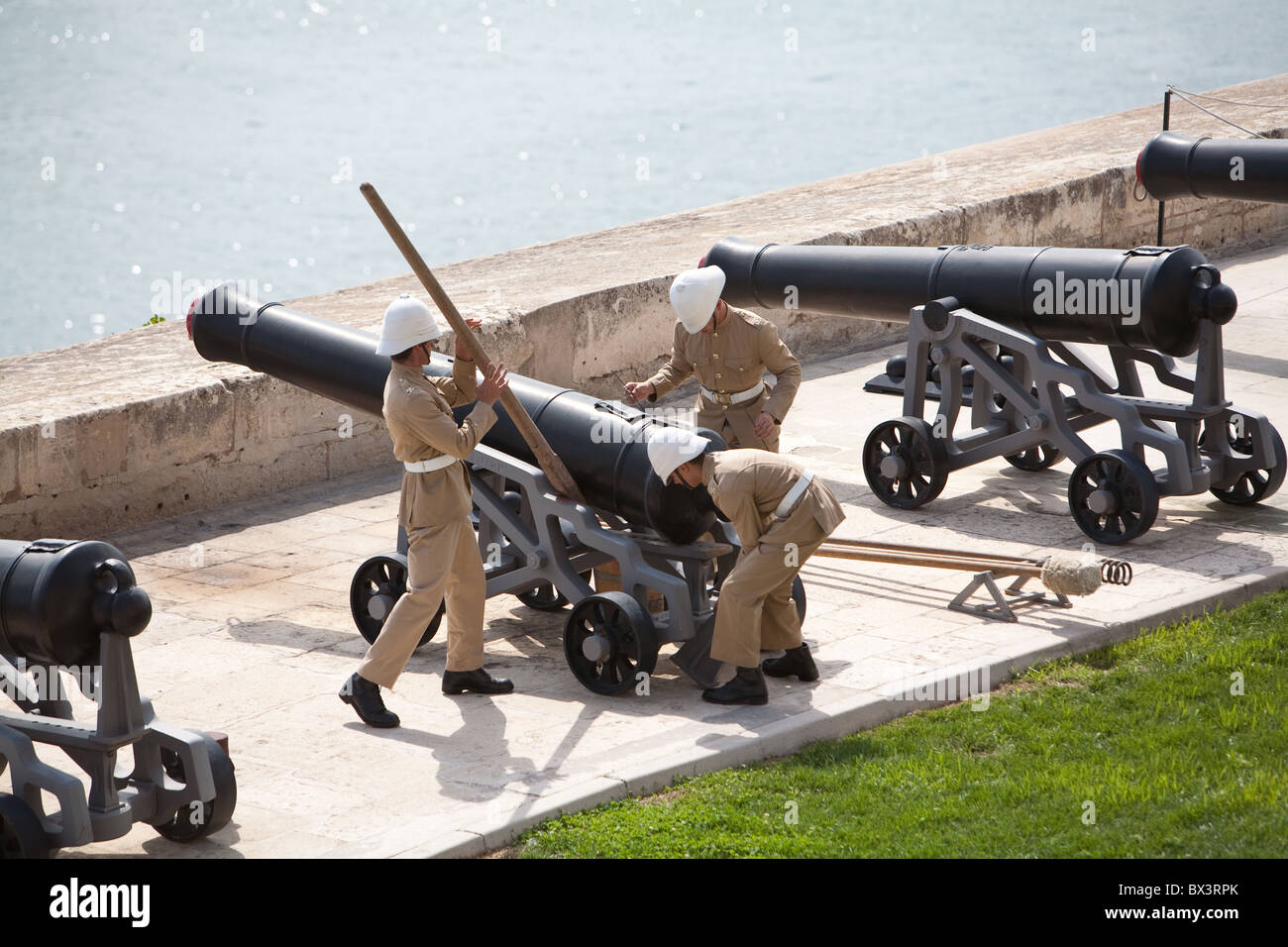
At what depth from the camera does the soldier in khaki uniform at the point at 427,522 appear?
659cm

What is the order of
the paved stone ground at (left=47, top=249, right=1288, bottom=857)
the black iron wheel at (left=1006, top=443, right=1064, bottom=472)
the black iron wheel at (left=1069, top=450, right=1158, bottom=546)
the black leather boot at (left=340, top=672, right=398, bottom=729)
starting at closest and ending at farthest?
the paved stone ground at (left=47, top=249, right=1288, bottom=857), the black leather boot at (left=340, top=672, right=398, bottom=729), the black iron wheel at (left=1069, top=450, right=1158, bottom=546), the black iron wheel at (left=1006, top=443, right=1064, bottom=472)

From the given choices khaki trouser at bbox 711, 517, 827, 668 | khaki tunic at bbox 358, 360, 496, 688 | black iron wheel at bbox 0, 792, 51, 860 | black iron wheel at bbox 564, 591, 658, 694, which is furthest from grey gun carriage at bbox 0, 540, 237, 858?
khaki trouser at bbox 711, 517, 827, 668

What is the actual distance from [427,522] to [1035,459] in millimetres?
4066

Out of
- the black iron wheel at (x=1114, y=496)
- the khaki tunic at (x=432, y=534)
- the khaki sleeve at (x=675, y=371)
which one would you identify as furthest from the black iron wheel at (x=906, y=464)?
the khaki tunic at (x=432, y=534)

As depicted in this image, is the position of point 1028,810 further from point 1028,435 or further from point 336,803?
point 1028,435

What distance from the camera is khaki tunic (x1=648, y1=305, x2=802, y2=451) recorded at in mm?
8117

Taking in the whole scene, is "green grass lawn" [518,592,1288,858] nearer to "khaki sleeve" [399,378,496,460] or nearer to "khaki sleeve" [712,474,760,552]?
"khaki sleeve" [712,474,760,552]

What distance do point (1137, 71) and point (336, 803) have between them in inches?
1998

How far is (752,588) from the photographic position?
666 cm

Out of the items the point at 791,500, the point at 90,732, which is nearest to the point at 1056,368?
the point at 791,500

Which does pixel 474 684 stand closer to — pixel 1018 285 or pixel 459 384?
pixel 459 384

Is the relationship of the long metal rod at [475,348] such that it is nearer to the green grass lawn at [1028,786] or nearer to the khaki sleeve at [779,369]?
the khaki sleeve at [779,369]

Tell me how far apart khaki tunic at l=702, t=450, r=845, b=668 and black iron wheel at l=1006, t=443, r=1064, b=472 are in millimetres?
3195
